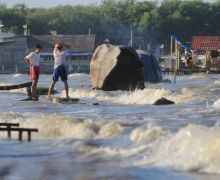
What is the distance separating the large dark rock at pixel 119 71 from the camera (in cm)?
2659

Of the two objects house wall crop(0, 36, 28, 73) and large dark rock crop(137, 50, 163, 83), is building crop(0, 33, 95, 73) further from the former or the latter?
large dark rock crop(137, 50, 163, 83)

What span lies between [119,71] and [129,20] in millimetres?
107205

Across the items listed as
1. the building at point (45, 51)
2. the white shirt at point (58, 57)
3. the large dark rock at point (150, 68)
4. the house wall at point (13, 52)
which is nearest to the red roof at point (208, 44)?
the building at point (45, 51)

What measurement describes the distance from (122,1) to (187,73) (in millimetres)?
88261

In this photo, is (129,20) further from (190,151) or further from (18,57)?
(190,151)

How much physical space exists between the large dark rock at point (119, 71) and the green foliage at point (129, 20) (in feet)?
289

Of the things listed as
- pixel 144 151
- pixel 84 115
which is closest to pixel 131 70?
pixel 84 115

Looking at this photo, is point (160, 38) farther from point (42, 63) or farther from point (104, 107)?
point (104, 107)

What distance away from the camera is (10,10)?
399 feet

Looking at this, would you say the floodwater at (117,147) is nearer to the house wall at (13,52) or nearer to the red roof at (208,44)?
the red roof at (208,44)

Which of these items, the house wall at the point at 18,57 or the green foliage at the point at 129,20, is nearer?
the house wall at the point at 18,57

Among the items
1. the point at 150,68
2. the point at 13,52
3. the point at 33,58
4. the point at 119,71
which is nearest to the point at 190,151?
the point at 33,58

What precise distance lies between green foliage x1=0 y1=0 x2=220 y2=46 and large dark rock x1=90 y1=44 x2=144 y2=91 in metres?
88.2

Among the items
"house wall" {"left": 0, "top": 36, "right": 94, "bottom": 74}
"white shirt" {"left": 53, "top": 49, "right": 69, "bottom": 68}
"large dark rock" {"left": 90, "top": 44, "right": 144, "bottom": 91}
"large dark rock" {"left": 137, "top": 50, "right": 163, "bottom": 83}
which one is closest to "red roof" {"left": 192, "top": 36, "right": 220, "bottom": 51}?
"house wall" {"left": 0, "top": 36, "right": 94, "bottom": 74}
